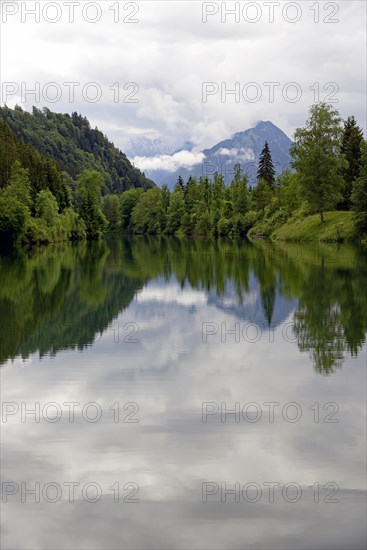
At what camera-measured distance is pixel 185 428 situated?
1212cm

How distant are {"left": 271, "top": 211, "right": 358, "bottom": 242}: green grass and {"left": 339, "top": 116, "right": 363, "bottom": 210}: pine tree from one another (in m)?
2.79

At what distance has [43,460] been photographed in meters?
10.6

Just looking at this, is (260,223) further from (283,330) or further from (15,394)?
(15,394)

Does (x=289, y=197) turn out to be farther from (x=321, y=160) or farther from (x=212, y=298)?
(x=212, y=298)

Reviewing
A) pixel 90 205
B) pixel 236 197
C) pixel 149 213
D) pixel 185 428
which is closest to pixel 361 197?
pixel 185 428

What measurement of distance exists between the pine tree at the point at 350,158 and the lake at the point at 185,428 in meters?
64.4

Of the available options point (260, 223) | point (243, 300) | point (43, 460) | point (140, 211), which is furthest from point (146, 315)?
point (140, 211)

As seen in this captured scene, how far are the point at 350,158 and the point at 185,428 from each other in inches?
3257

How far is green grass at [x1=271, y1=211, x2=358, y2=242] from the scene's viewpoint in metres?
79.2

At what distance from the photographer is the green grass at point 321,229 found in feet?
260

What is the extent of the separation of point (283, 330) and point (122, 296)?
12.1 metres

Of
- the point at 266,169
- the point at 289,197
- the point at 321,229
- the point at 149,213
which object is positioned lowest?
the point at 321,229

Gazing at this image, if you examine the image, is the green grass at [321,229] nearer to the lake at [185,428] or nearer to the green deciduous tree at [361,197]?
the green deciduous tree at [361,197]

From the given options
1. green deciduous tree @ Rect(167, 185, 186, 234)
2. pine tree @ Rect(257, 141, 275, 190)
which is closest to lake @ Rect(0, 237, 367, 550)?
pine tree @ Rect(257, 141, 275, 190)
